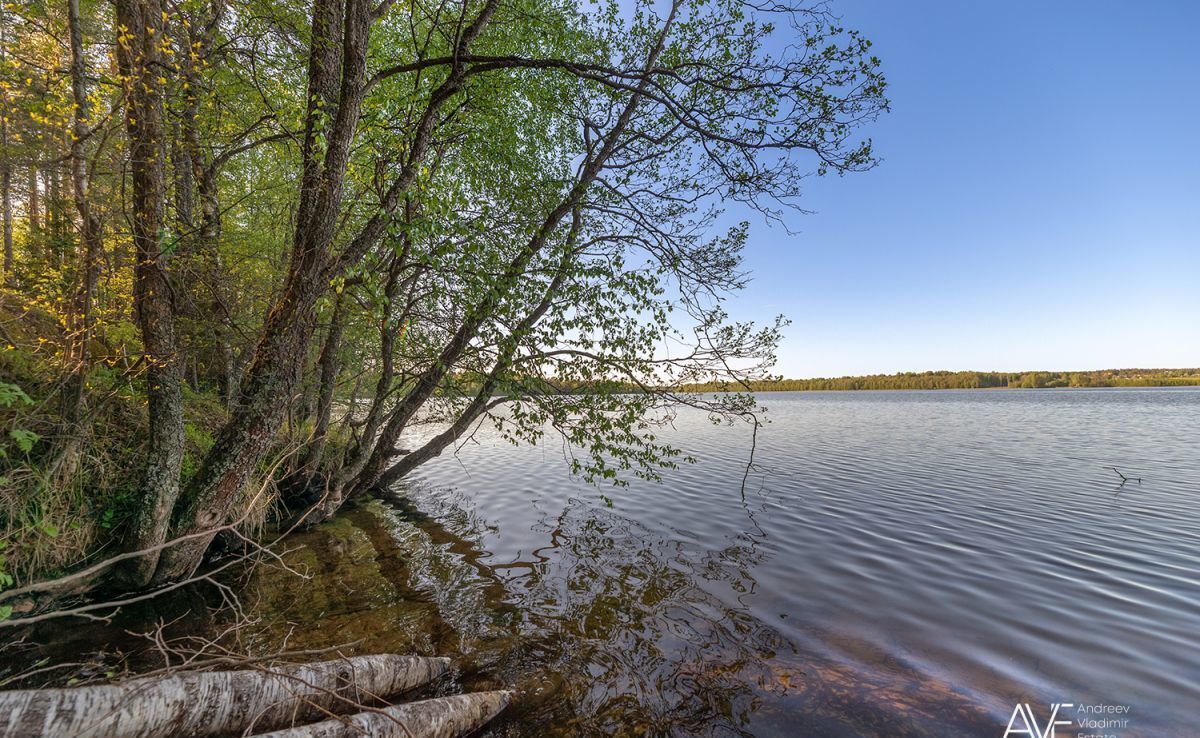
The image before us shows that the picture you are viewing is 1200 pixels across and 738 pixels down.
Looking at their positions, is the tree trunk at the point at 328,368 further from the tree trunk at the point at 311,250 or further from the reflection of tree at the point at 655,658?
the reflection of tree at the point at 655,658

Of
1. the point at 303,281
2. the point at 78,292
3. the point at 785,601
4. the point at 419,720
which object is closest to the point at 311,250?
the point at 303,281

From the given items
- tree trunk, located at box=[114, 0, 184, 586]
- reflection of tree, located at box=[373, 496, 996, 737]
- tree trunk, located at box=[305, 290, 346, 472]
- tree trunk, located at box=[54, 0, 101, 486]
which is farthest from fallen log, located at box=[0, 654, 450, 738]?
tree trunk, located at box=[305, 290, 346, 472]

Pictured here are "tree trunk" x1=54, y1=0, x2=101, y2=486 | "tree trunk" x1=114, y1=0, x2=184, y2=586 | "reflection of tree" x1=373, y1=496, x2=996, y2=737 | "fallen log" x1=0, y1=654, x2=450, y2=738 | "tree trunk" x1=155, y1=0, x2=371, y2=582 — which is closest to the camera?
"fallen log" x1=0, y1=654, x2=450, y2=738

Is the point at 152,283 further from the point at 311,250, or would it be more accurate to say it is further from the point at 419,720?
the point at 419,720

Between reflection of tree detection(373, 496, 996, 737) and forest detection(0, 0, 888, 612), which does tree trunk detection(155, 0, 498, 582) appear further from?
reflection of tree detection(373, 496, 996, 737)

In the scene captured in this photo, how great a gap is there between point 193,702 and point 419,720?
1.63 meters

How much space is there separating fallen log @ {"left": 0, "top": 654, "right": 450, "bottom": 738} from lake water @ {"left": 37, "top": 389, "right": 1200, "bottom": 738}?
4.23 ft

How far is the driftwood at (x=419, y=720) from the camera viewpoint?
3.36m

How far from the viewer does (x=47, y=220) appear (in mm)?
7500

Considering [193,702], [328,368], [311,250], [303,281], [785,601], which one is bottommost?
[785,601]

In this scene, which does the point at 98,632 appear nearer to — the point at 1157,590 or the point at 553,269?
the point at 553,269

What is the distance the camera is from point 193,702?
3.29m

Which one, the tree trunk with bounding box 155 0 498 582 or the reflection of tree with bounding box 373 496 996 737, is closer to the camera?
the reflection of tree with bounding box 373 496 996 737

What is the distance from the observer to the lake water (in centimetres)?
481
